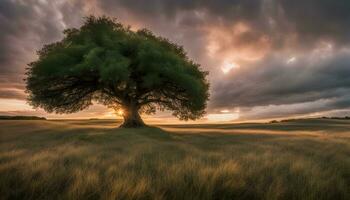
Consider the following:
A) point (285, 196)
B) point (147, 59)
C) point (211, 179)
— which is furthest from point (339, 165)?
point (147, 59)

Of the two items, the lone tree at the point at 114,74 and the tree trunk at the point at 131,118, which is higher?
the lone tree at the point at 114,74

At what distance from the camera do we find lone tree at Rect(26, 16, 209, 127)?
2483 cm

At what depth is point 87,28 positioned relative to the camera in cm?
2961

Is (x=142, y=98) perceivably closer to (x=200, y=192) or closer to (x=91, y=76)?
(x=91, y=76)

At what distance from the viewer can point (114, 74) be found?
2317 centimetres

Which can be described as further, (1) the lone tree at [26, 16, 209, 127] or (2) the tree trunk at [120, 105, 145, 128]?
(2) the tree trunk at [120, 105, 145, 128]

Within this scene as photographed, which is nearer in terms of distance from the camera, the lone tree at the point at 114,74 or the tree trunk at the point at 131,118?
the lone tree at the point at 114,74

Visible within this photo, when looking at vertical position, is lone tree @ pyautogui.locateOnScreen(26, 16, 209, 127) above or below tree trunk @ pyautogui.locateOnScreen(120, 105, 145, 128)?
above

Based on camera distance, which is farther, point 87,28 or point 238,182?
point 87,28

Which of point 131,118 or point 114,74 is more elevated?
point 114,74

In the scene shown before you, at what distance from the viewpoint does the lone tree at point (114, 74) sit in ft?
81.5

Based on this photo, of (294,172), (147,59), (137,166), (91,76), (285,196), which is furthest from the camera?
(91,76)

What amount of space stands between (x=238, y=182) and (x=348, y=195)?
2.01 m

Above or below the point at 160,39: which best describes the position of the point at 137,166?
below
